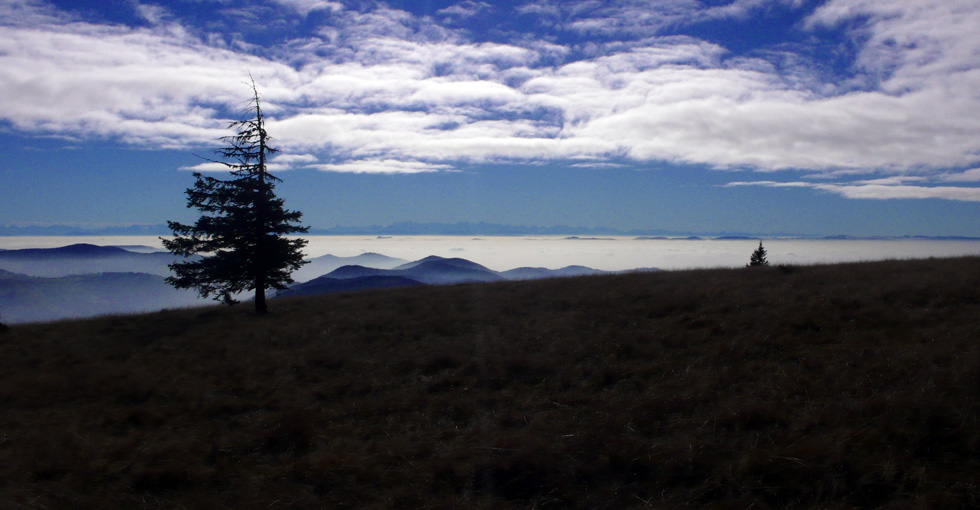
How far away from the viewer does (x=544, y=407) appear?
29.8 feet

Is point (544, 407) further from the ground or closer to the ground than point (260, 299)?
closer to the ground

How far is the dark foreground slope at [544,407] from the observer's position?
6.18 metres

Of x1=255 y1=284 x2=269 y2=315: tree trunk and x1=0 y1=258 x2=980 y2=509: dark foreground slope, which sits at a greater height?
x1=255 y1=284 x2=269 y2=315: tree trunk

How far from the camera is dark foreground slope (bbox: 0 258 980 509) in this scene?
618 cm

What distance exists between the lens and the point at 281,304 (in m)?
23.2

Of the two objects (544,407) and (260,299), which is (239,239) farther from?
(544,407)

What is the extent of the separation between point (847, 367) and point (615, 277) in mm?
12355

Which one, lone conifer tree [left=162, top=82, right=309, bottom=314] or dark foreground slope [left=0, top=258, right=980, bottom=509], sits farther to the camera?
lone conifer tree [left=162, top=82, right=309, bottom=314]

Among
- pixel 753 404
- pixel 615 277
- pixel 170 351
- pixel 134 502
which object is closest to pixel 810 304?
pixel 753 404

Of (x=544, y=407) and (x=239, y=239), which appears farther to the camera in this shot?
(x=239, y=239)

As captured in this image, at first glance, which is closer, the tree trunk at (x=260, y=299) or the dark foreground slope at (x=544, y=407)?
the dark foreground slope at (x=544, y=407)

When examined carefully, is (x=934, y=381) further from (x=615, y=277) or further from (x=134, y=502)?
(x=615, y=277)

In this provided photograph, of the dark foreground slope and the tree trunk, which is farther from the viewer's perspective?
the tree trunk

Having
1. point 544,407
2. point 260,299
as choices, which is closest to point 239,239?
point 260,299
